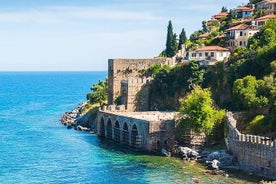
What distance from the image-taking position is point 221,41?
86.4 meters

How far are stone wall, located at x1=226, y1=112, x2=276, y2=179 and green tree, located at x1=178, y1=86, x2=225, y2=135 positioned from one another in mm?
4570

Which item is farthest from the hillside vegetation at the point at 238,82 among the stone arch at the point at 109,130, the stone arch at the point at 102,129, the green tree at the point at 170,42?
the green tree at the point at 170,42

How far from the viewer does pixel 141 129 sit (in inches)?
2473

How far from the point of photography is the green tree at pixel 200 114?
57.8 meters

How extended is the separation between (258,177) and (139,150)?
18.3m

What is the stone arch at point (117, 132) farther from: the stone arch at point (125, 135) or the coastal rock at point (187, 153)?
the coastal rock at point (187, 153)

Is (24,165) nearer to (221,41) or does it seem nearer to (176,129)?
(176,129)

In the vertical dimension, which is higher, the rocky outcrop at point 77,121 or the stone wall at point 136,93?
the stone wall at point 136,93

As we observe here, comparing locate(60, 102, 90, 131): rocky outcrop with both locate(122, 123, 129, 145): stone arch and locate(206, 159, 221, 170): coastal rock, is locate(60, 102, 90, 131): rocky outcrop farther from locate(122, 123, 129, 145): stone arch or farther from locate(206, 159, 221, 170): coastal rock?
locate(206, 159, 221, 170): coastal rock

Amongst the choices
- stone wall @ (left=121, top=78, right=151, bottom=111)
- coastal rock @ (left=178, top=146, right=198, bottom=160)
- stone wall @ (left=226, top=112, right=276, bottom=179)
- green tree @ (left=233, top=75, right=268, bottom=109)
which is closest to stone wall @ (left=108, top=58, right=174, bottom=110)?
stone wall @ (left=121, top=78, right=151, bottom=111)

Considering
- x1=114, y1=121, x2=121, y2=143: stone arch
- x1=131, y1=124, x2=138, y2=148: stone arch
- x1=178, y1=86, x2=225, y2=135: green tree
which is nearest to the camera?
x1=178, y1=86, x2=225, y2=135: green tree

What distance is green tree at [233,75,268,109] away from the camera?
58500mm

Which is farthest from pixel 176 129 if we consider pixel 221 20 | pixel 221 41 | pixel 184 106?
pixel 221 20

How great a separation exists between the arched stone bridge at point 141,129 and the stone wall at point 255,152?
9.53 m
